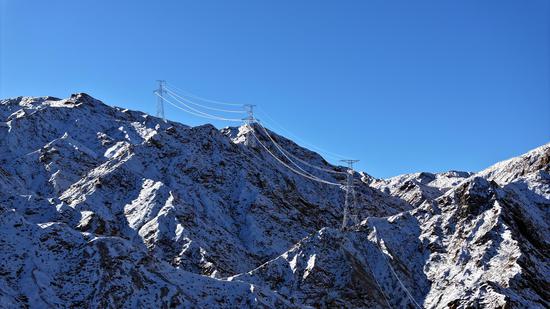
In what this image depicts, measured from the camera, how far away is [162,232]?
108 meters

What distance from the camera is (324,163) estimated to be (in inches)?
6811

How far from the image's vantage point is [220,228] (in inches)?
4589

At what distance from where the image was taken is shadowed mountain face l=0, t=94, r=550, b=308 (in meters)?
68.6

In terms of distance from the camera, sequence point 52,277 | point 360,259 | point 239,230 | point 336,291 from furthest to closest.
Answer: point 239,230 → point 360,259 → point 336,291 → point 52,277

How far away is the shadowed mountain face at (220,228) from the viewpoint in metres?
68.6

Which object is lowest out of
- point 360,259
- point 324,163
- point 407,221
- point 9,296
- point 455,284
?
point 9,296

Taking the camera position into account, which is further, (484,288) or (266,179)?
(266,179)

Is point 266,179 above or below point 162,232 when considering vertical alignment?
above

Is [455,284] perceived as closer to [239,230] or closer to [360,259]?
[360,259]

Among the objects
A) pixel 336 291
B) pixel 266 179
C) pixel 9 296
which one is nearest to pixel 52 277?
pixel 9 296

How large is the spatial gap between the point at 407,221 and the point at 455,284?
1879cm

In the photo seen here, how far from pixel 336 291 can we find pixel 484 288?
1885 centimetres

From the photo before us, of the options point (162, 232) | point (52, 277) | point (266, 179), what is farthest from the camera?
point (266, 179)

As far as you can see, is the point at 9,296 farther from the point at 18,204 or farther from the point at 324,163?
the point at 324,163
